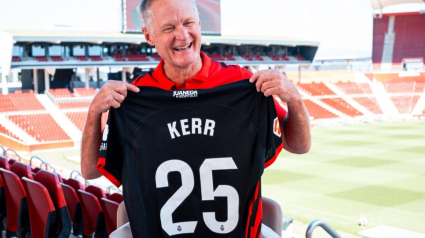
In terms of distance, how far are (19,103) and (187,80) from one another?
23758 millimetres

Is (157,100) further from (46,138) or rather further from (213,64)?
(46,138)

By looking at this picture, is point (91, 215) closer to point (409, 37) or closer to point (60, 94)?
point (60, 94)

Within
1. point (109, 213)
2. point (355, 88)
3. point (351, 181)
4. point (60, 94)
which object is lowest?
point (351, 181)

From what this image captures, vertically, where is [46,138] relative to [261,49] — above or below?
below

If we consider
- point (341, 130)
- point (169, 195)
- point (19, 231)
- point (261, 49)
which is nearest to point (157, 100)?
point (169, 195)

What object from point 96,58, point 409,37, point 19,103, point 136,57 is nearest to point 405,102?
point 409,37

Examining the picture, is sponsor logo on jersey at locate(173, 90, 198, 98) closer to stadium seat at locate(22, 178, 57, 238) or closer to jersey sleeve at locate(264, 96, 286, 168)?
jersey sleeve at locate(264, 96, 286, 168)

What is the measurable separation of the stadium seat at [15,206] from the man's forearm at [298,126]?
2535mm

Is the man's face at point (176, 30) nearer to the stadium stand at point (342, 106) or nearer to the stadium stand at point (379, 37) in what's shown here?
the stadium stand at point (342, 106)

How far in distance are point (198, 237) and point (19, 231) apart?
93.6 inches

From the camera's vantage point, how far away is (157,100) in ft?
7.25

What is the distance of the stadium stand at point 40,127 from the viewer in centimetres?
2019

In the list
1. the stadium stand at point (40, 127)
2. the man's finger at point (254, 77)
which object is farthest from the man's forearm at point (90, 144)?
the stadium stand at point (40, 127)

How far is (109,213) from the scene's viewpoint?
365 centimetres
